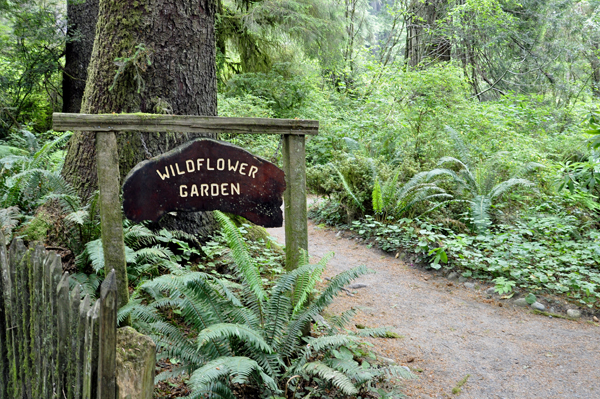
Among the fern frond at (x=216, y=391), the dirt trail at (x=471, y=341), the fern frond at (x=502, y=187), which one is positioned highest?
the fern frond at (x=502, y=187)

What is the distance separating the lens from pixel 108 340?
1.82m

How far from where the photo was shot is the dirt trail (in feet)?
12.1

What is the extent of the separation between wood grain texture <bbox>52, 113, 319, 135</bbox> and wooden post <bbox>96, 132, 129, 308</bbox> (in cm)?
11

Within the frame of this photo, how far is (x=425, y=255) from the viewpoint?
21.1 feet

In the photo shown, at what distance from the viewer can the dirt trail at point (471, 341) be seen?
367 centimetres

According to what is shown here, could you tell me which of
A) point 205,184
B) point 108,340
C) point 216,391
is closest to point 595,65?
point 205,184

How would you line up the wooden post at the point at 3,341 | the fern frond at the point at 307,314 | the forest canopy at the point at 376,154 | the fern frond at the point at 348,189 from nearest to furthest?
the wooden post at the point at 3,341, the fern frond at the point at 307,314, the forest canopy at the point at 376,154, the fern frond at the point at 348,189

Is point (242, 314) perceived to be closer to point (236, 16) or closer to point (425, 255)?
point (425, 255)

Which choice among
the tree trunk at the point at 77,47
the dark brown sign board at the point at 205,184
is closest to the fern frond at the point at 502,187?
the dark brown sign board at the point at 205,184

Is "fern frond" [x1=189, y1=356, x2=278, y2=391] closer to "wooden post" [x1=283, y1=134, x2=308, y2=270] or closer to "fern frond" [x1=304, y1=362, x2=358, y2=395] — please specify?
"fern frond" [x1=304, y1=362, x2=358, y2=395]

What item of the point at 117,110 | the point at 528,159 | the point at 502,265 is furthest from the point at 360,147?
the point at 117,110

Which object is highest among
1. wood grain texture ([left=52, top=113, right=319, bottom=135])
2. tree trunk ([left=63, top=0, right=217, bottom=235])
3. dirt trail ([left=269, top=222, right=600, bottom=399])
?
tree trunk ([left=63, top=0, right=217, bottom=235])

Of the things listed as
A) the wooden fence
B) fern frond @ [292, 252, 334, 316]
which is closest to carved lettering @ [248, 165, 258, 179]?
fern frond @ [292, 252, 334, 316]

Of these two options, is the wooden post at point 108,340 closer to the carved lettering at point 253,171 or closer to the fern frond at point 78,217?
the carved lettering at point 253,171
